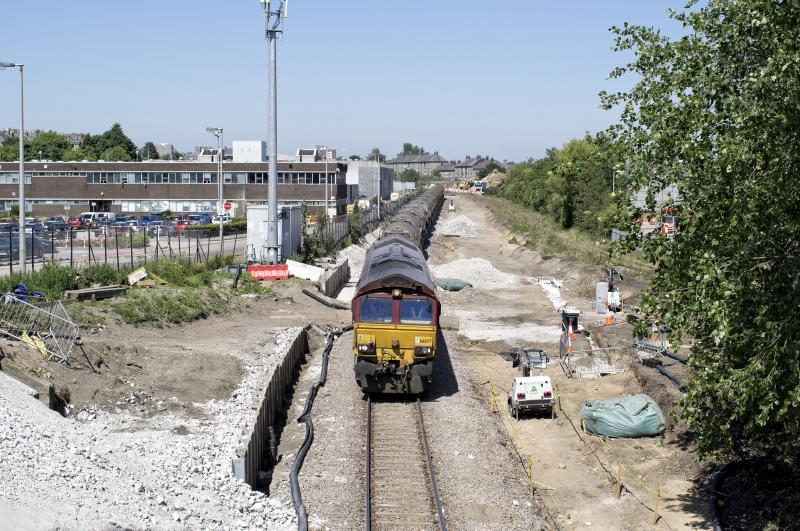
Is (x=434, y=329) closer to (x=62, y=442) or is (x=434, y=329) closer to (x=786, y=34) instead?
(x=62, y=442)

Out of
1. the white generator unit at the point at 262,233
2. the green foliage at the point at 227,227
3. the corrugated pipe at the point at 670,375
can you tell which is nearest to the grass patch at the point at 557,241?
the corrugated pipe at the point at 670,375

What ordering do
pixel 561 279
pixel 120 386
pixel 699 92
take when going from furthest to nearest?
1. pixel 561 279
2. pixel 120 386
3. pixel 699 92

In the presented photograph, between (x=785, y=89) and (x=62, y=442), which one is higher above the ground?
(x=785, y=89)

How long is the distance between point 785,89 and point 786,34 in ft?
2.59

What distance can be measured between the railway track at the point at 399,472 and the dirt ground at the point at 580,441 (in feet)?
8.37

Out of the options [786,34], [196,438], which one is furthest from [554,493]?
[786,34]

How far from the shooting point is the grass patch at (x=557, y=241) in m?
56.2

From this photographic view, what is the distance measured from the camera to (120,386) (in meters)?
20.9

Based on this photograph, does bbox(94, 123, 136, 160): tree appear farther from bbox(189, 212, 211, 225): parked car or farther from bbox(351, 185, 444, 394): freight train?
bbox(351, 185, 444, 394): freight train

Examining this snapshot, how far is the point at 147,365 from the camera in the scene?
76.0 ft

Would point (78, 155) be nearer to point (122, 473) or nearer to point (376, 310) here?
point (376, 310)

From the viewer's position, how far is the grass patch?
5616 centimetres

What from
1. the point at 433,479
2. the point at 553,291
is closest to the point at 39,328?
the point at 433,479

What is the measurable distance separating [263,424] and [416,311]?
5430 millimetres
